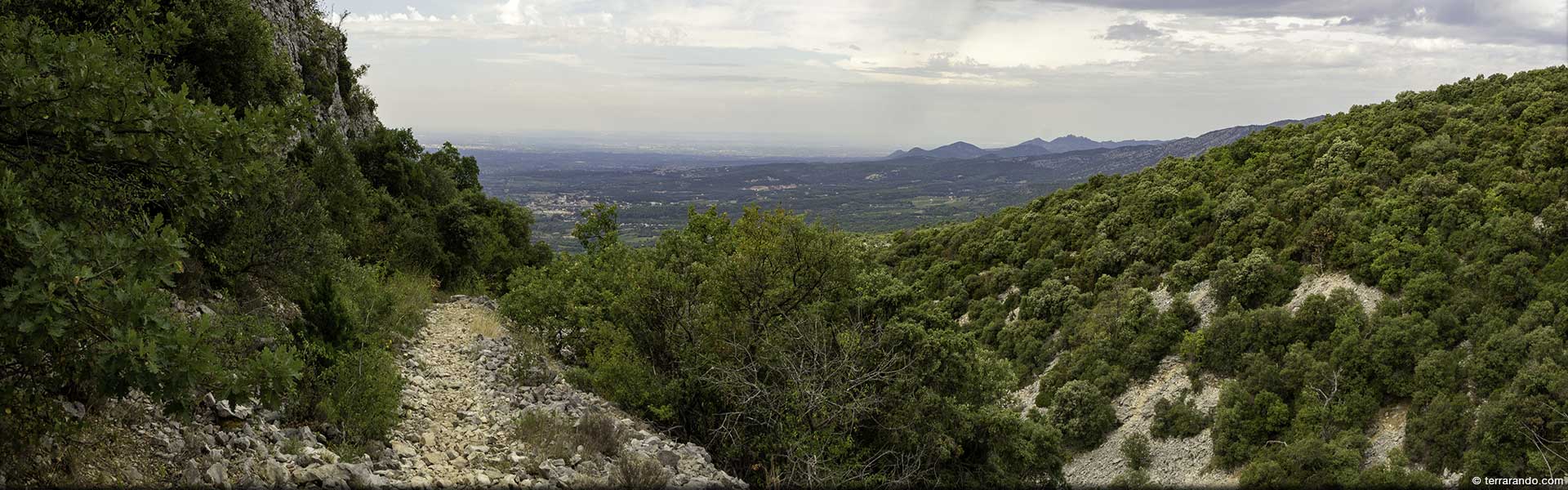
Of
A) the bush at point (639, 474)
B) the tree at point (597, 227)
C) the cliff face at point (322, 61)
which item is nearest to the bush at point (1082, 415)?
the bush at point (639, 474)

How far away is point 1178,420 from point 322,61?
3239 cm

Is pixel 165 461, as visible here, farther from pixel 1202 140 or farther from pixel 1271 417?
pixel 1202 140

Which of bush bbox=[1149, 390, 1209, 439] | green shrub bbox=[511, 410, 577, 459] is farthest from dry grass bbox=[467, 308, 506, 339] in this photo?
bush bbox=[1149, 390, 1209, 439]

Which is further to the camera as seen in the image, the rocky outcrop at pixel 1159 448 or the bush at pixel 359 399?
the rocky outcrop at pixel 1159 448

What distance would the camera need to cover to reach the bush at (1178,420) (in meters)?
17.4

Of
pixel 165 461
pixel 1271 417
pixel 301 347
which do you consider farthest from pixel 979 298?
pixel 165 461

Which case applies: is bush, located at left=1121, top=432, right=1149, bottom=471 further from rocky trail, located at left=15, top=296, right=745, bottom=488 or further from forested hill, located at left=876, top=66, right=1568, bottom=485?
rocky trail, located at left=15, top=296, right=745, bottom=488

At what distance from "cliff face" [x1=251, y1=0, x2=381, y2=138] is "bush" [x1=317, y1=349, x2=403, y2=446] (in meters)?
16.4

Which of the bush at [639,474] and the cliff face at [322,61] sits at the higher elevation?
the cliff face at [322,61]

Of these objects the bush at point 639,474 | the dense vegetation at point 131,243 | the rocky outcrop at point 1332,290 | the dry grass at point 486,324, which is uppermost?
the dense vegetation at point 131,243

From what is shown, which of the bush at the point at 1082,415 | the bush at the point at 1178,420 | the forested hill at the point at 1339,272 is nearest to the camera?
the forested hill at the point at 1339,272

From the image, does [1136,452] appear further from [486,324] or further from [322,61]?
[322,61]

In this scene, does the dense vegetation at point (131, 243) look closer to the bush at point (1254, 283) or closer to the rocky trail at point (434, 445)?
the rocky trail at point (434, 445)

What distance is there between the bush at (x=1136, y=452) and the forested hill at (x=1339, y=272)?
136 centimetres
